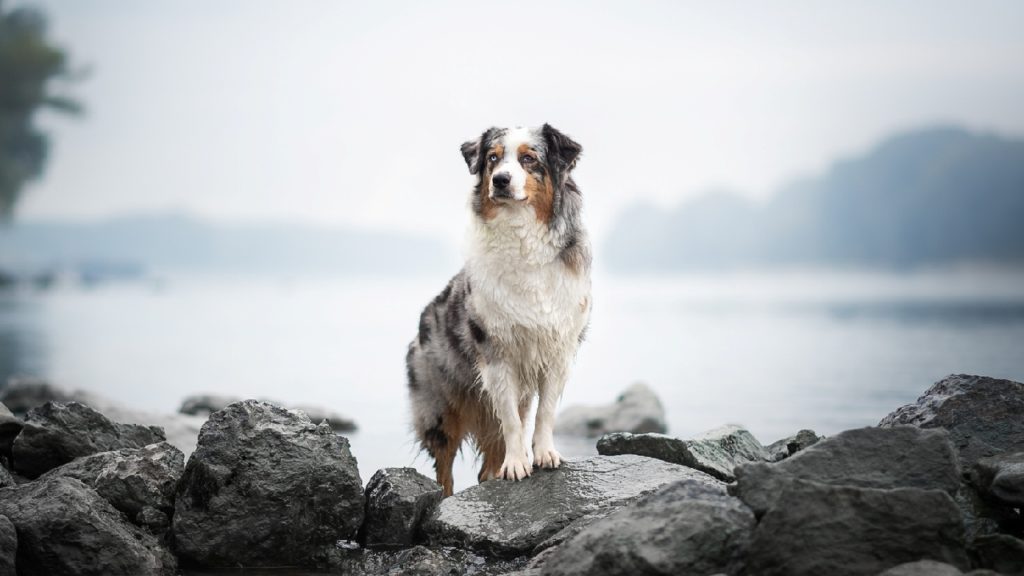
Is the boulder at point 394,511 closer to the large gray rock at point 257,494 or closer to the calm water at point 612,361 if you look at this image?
the large gray rock at point 257,494

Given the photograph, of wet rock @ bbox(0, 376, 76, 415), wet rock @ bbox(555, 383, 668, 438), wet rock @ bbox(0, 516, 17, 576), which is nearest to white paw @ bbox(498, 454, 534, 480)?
wet rock @ bbox(0, 516, 17, 576)

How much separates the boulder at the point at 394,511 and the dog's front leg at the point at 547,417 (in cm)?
81

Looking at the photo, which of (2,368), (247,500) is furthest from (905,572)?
(2,368)

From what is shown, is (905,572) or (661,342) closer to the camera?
(905,572)

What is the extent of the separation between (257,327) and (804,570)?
3268 cm

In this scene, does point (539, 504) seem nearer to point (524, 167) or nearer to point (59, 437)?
point (524, 167)

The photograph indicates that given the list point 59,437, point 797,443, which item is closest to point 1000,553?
point 797,443

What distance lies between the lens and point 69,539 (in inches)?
206

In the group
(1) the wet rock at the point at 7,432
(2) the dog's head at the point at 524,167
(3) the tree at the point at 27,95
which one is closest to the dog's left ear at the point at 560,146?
(2) the dog's head at the point at 524,167

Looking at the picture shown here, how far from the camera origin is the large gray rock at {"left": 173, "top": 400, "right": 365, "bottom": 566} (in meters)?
5.69

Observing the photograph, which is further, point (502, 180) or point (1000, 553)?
point (502, 180)

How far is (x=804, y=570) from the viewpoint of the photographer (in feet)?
14.9

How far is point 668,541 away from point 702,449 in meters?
2.23

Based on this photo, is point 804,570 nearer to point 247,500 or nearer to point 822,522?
point 822,522
